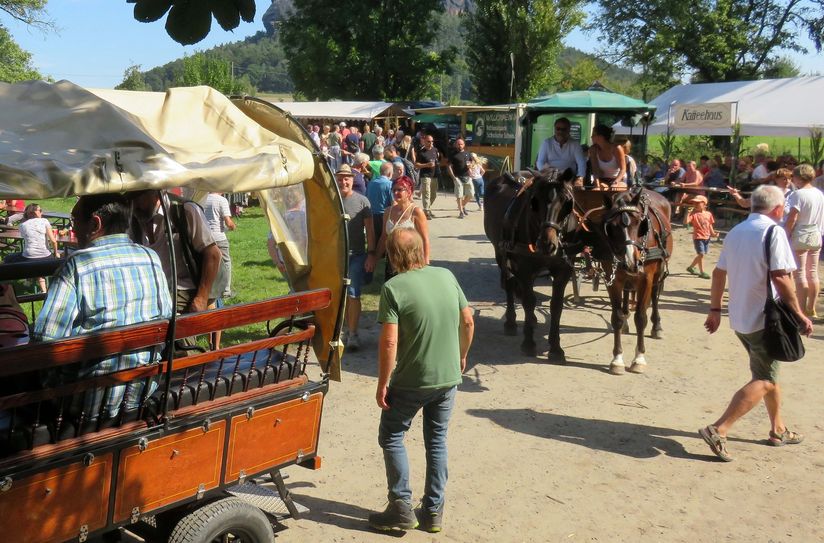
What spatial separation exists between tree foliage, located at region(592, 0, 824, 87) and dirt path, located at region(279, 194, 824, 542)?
28.3 m

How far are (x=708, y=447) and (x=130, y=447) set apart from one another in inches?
178

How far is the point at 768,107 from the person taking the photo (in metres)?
21.7

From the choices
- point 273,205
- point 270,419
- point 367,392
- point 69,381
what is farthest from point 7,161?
point 367,392

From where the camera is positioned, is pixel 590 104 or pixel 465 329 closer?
pixel 465 329

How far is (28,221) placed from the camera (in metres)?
10.6

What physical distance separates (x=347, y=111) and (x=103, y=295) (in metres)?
32.5

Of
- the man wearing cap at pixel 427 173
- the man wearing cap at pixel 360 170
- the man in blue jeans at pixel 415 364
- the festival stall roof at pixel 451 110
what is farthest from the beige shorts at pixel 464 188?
the man in blue jeans at pixel 415 364

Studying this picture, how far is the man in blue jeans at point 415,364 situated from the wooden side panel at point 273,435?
0.48 m

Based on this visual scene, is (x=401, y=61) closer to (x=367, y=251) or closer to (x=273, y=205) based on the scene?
(x=367, y=251)

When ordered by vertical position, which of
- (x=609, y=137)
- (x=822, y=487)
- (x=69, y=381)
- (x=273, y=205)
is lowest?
(x=822, y=487)

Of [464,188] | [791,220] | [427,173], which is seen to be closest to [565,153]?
[791,220]

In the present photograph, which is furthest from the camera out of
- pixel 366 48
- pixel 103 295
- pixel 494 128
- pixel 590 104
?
pixel 366 48

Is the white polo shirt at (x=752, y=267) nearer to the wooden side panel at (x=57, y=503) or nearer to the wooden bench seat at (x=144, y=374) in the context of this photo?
the wooden bench seat at (x=144, y=374)

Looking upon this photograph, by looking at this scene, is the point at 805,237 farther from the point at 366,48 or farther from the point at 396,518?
the point at 366,48
